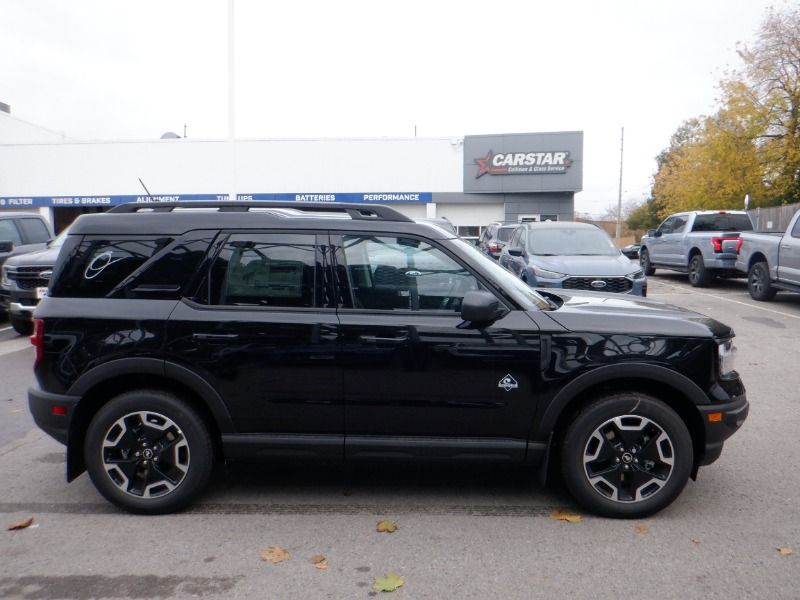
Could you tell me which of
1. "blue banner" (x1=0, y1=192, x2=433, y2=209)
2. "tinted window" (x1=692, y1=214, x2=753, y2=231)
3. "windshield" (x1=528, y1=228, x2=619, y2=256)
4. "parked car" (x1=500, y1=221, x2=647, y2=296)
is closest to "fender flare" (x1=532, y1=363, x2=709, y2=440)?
"parked car" (x1=500, y1=221, x2=647, y2=296)

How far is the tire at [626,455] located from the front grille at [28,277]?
8.64 metres

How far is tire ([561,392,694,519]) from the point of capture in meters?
3.87

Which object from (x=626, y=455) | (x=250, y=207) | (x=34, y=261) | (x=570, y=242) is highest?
(x=250, y=207)

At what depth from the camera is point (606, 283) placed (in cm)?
1049

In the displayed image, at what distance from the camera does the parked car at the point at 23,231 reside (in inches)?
480

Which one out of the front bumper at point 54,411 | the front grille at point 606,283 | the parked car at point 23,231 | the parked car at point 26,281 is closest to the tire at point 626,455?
the front bumper at point 54,411

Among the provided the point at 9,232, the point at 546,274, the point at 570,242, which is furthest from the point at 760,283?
the point at 9,232

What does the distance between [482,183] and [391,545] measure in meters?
31.8

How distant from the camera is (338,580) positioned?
3.30 metres

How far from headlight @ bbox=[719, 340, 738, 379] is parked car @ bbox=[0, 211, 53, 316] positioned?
11398 mm

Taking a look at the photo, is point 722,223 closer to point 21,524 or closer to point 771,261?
point 771,261

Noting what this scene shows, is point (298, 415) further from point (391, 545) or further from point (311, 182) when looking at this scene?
point (311, 182)

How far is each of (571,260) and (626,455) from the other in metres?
7.46

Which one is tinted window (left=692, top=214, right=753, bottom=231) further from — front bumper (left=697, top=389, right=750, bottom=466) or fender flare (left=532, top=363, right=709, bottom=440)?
fender flare (left=532, top=363, right=709, bottom=440)
